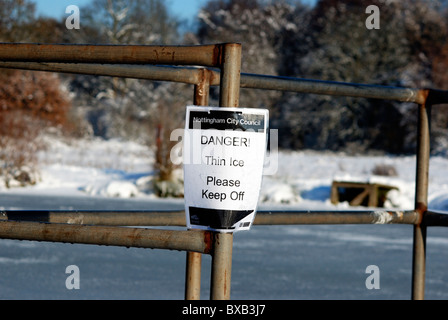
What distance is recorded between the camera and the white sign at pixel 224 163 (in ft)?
3.31

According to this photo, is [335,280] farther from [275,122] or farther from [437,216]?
[275,122]

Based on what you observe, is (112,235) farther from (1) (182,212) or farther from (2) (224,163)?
(1) (182,212)

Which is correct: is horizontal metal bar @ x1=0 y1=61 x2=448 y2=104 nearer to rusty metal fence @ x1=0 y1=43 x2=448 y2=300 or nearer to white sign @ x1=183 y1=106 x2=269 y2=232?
rusty metal fence @ x1=0 y1=43 x2=448 y2=300

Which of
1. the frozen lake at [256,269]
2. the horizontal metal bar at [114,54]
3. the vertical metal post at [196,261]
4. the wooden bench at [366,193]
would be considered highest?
the horizontal metal bar at [114,54]

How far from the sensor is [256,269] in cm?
495

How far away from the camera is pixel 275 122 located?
27391mm

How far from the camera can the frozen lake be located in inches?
156

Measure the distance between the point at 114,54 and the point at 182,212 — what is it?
1.51ft

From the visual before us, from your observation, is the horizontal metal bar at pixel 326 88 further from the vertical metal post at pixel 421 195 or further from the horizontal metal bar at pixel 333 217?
the horizontal metal bar at pixel 333 217

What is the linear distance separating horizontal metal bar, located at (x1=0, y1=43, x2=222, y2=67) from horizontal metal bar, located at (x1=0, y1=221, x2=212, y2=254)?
0.25m

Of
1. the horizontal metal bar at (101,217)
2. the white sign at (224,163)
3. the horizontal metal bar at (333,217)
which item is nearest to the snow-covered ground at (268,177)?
the horizontal metal bar at (333,217)

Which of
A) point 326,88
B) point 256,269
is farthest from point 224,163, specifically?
point 256,269
